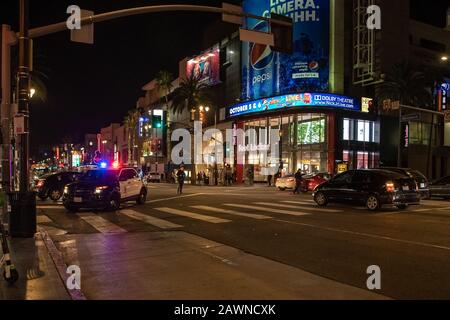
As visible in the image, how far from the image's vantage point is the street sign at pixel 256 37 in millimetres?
12489

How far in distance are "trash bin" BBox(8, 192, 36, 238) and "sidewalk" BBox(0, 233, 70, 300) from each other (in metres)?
0.99

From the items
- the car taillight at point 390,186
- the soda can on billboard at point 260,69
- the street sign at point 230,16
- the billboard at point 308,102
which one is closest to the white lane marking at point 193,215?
the street sign at point 230,16

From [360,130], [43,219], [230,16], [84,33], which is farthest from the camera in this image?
[360,130]

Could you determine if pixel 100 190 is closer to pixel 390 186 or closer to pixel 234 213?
pixel 234 213

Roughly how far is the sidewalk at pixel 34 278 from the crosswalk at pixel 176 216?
3.28 m

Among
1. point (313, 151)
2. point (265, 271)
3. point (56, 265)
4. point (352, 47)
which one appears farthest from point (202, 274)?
point (352, 47)

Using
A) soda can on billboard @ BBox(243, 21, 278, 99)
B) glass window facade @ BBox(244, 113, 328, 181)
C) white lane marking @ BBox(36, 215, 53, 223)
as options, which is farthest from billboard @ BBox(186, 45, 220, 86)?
white lane marking @ BBox(36, 215, 53, 223)

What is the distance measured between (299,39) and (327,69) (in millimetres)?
4281

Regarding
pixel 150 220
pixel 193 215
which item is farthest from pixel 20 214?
pixel 193 215

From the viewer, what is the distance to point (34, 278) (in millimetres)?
6922

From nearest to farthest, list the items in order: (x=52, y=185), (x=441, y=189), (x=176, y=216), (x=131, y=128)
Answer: (x=176, y=216) → (x=52, y=185) → (x=441, y=189) → (x=131, y=128)

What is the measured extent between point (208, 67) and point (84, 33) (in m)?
56.1

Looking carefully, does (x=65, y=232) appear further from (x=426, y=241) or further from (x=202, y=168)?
(x=202, y=168)
